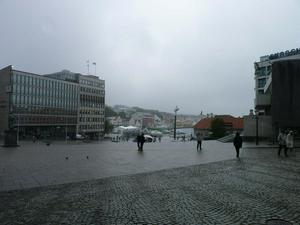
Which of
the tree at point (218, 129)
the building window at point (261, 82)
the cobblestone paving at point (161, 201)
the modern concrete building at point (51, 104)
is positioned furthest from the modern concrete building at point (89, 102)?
the cobblestone paving at point (161, 201)

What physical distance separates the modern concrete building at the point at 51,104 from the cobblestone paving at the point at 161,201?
8383 centimetres

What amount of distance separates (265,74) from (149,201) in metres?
94.5

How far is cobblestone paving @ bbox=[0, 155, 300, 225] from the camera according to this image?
7.83 metres

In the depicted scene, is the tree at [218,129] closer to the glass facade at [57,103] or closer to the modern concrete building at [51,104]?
the modern concrete building at [51,104]

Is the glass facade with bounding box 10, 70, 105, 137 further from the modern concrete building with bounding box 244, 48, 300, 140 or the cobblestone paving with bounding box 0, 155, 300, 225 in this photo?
the cobblestone paving with bounding box 0, 155, 300, 225

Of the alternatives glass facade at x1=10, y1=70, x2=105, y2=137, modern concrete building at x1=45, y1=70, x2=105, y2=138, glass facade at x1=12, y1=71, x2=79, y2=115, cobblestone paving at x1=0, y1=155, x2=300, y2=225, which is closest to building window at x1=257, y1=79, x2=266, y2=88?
modern concrete building at x1=45, y1=70, x2=105, y2=138

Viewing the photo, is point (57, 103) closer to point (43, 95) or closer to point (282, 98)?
point (43, 95)

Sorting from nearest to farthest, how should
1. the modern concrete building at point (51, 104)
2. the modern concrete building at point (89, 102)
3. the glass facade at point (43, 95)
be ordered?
the modern concrete building at point (51, 104), the glass facade at point (43, 95), the modern concrete building at point (89, 102)

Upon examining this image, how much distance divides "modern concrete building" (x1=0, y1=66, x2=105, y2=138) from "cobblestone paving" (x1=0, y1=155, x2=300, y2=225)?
3301 inches

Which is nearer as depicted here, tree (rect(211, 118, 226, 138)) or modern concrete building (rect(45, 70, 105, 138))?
tree (rect(211, 118, 226, 138))

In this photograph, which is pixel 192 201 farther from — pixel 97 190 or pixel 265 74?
pixel 265 74

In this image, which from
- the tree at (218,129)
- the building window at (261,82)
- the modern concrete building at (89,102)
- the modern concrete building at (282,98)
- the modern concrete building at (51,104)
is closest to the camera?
the modern concrete building at (282,98)

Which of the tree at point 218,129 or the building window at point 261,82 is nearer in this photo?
the tree at point 218,129

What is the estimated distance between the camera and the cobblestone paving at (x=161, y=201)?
7.83 m
